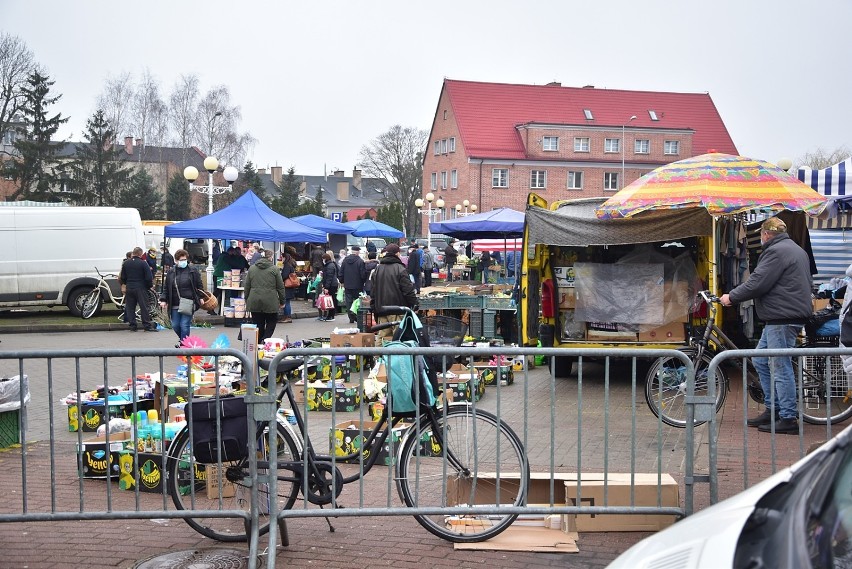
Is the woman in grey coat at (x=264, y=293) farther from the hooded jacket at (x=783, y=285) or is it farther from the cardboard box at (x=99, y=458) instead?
the hooded jacket at (x=783, y=285)

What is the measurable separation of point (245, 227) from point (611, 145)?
58.0 m

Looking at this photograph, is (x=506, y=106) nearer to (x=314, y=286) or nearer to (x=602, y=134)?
(x=602, y=134)

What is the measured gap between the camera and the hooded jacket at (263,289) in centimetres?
1422

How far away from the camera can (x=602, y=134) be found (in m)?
73.6

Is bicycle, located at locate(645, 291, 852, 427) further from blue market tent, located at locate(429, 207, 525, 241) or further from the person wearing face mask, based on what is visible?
blue market tent, located at locate(429, 207, 525, 241)

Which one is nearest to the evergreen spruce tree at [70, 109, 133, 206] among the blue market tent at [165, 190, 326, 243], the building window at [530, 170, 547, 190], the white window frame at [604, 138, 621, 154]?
the building window at [530, 170, 547, 190]

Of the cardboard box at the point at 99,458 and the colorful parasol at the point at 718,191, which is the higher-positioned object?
the colorful parasol at the point at 718,191

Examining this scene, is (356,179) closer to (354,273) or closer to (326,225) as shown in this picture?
(326,225)

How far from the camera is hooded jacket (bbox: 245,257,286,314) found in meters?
14.2

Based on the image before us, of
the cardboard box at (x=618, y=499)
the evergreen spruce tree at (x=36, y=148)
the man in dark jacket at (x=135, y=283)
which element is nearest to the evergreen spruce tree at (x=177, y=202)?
the evergreen spruce tree at (x=36, y=148)

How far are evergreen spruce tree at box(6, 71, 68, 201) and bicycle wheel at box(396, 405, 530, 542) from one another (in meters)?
51.1

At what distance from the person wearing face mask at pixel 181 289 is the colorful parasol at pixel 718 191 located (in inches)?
327

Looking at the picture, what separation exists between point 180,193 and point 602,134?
109 feet

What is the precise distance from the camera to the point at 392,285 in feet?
42.3
